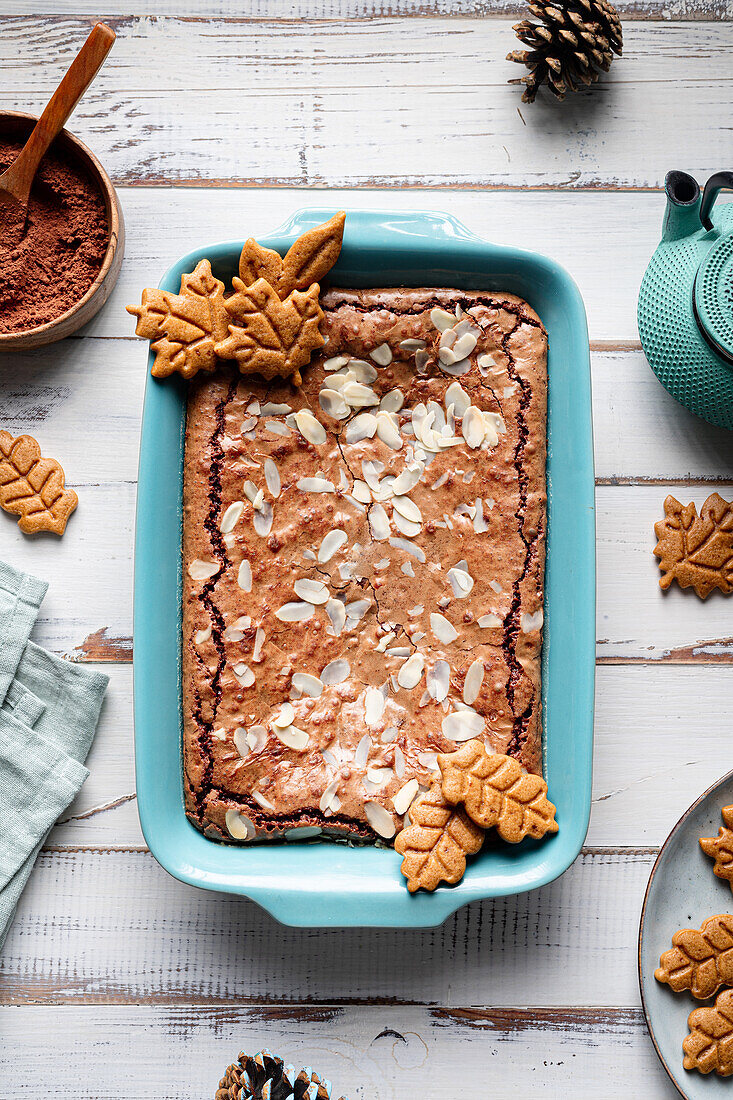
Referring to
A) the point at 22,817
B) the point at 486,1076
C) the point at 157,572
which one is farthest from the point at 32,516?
the point at 486,1076

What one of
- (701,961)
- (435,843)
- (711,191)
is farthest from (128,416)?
(701,961)

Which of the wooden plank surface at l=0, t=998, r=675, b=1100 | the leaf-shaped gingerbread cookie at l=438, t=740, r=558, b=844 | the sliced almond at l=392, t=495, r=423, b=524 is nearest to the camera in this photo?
the leaf-shaped gingerbread cookie at l=438, t=740, r=558, b=844

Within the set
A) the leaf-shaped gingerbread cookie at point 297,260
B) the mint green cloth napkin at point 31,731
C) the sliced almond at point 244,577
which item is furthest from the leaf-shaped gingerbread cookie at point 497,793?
the leaf-shaped gingerbread cookie at point 297,260

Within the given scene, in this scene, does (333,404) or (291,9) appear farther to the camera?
(291,9)

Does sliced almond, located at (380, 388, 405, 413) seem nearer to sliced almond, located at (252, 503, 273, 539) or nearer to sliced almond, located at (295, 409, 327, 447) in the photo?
sliced almond, located at (295, 409, 327, 447)

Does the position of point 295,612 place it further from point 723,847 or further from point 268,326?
point 723,847

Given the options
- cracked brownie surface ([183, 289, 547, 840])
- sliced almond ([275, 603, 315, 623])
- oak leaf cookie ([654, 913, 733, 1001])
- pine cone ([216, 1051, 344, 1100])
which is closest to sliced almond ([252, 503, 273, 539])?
cracked brownie surface ([183, 289, 547, 840])

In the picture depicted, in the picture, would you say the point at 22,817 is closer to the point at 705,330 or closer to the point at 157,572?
the point at 157,572
